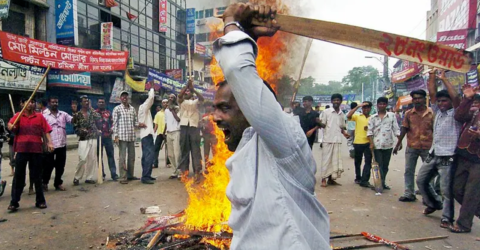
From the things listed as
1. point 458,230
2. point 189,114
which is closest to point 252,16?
point 458,230

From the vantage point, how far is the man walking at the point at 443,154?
493 centimetres

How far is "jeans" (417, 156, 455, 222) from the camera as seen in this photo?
496 cm

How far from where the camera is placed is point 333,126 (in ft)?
26.4

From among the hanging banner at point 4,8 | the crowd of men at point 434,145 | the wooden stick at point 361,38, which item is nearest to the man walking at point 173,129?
the crowd of men at point 434,145

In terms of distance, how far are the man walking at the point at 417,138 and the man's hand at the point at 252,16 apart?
5719mm

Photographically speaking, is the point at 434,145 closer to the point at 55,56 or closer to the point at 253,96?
the point at 253,96

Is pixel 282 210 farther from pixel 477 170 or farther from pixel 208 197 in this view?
pixel 477 170

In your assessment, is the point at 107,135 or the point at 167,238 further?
the point at 107,135

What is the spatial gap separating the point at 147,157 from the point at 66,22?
12225mm

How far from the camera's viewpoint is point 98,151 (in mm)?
8398

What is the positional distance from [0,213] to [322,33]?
6.26 m

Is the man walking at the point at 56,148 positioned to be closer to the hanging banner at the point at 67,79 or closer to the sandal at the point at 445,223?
the sandal at the point at 445,223

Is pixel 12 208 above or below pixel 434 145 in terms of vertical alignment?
below

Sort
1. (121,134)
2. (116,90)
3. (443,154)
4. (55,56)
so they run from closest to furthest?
(443,154) → (121,134) → (55,56) → (116,90)
